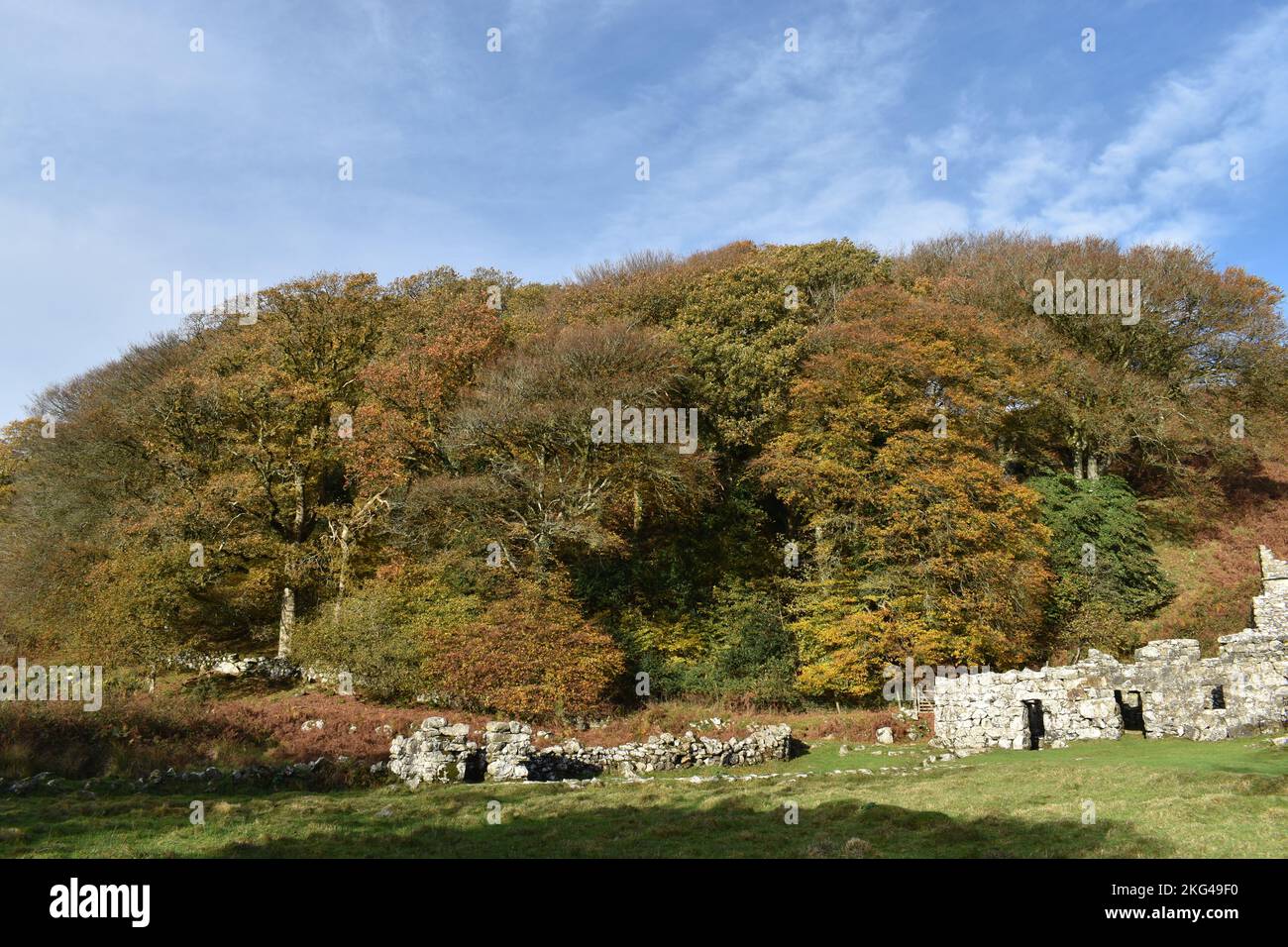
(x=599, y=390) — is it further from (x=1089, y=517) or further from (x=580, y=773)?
(x=1089, y=517)

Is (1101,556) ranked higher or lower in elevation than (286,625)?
higher

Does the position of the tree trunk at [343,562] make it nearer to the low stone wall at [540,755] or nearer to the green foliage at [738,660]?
the green foliage at [738,660]

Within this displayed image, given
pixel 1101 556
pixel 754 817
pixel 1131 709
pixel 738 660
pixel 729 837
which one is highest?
pixel 1101 556

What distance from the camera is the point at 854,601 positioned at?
29.4 m

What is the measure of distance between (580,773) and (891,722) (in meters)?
11.3

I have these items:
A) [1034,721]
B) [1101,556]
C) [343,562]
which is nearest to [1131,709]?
[1034,721]

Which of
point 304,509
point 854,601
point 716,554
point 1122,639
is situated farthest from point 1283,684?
point 304,509

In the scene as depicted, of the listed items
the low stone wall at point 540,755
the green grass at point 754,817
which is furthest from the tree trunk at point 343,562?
the green grass at point 754,817

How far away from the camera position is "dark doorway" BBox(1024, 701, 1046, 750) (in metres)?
21.5

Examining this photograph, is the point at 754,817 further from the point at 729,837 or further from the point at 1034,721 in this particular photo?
the point at 1034,721

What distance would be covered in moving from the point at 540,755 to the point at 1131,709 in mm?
17569

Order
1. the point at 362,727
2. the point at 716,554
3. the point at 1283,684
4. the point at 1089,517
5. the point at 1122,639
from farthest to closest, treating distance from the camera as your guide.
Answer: the point at 716,554, the point at 1089,517, the point at 1122,639, the point at 362,727, the point at 1283,684

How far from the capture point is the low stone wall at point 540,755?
18344mm

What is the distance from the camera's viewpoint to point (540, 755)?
65.6ft
